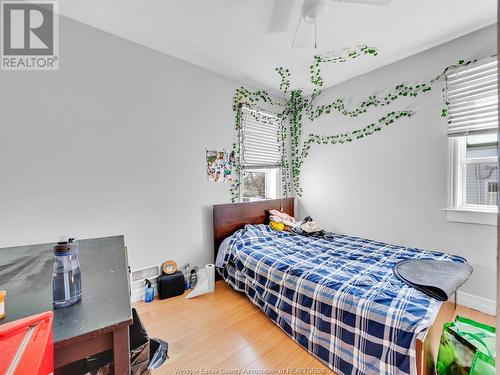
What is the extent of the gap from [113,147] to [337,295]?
2268 mm

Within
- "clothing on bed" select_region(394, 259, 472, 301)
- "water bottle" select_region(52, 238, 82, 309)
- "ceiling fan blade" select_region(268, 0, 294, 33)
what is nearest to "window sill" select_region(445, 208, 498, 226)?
"clothing on bed" select_region(394, 259, 472, 301)

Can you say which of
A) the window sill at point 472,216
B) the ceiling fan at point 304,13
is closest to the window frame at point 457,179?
the window sill at point 472,216

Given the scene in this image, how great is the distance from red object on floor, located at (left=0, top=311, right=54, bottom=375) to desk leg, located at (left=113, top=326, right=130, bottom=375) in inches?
5.8

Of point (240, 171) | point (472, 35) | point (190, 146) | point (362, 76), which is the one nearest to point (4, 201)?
point (190, 146)

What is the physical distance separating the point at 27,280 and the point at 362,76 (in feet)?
11.8

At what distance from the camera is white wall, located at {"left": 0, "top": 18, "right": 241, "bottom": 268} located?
1793mm

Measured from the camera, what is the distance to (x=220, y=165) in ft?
9.62

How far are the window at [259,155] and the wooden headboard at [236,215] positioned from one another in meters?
0.18

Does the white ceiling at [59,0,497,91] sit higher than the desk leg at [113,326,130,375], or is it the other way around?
the white ceiling at [59,0,497,91]

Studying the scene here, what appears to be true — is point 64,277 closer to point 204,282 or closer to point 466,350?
point 466,350

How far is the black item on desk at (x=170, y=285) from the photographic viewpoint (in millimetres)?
2369

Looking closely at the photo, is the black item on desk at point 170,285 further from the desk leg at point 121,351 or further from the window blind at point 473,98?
the window blind at point 473,98

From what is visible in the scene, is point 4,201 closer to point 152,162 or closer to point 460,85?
point 152,162

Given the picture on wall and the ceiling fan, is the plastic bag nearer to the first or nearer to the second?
the ceiling fan
